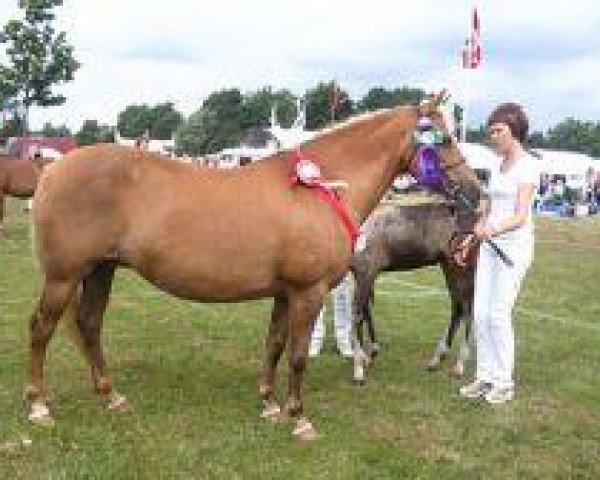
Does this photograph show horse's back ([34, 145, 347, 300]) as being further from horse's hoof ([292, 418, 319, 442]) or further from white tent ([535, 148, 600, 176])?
white tent ([535, 148, 600, 176])

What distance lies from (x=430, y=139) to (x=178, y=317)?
5.65 metres

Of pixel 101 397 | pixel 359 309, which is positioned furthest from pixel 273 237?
pixel 359 309

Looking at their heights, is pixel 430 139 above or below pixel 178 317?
above

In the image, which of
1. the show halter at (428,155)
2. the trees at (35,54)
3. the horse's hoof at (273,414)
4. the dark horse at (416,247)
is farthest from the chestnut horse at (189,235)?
the trees at (35,54)

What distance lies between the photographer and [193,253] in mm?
7430

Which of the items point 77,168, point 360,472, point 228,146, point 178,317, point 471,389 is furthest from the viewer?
point 228,146

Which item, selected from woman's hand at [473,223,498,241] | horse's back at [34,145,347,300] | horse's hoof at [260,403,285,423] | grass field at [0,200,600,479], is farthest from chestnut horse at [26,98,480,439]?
woman's hand at [473,223,498,241]

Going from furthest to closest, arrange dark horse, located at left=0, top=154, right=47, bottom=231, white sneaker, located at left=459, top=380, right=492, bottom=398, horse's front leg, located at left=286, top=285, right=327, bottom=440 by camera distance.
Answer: dark horse, located at left=0, top=154, right=47, bottom=231
white sneaker, located at left=459, top=380, right=492, bottom=398
horse's front leg, located at left=286, top=285, right=327, bottom=440

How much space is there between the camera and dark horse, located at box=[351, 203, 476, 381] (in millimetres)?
10164

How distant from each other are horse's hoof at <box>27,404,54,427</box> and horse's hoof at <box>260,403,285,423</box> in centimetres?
161

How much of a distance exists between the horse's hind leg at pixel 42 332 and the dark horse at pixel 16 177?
1359 centimetres

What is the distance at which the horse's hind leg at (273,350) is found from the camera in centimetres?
814

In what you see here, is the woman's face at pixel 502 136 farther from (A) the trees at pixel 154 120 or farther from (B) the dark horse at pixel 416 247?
(A) the trees at pixel 154 120

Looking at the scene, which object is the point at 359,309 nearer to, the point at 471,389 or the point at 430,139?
the point at 471,389
